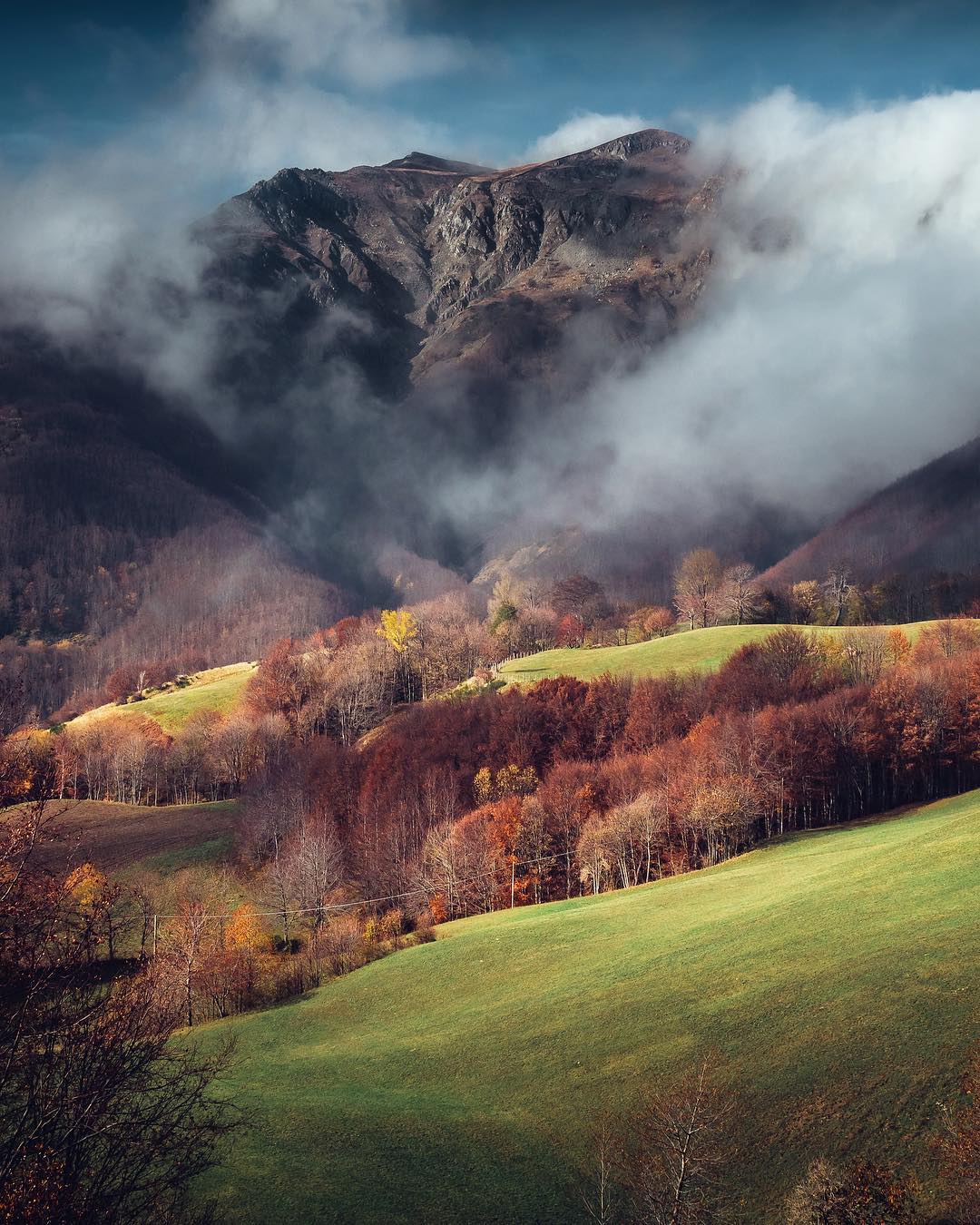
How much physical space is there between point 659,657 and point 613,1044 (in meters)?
110

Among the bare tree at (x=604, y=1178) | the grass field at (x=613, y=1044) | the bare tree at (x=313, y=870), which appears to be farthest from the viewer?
the bare tree at (x=313, y=870)

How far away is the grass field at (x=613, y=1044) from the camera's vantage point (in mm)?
26422

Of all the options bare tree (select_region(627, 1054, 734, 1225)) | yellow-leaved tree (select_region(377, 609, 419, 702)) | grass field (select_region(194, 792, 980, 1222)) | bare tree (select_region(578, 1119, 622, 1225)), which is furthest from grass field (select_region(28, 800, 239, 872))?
bare tree (select_region(627, 1054, 734, 1225))

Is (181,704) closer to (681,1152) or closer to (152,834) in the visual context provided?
(152,834)

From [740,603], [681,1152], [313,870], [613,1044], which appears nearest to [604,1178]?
[681,1152]

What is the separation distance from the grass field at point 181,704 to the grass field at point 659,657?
6028cm

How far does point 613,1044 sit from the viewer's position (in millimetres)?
35938

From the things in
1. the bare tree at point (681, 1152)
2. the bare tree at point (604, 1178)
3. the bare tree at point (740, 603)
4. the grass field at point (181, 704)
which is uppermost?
the bare tree at point (740, 603)

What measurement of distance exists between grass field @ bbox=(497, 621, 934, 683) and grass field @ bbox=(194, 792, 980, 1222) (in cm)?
7954

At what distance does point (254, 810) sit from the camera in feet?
351

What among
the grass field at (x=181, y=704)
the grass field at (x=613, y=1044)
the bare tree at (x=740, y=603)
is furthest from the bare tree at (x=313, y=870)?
the bare tree at (x=740, y=603)

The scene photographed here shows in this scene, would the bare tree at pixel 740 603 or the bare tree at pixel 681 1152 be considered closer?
the bare tree at pixel 681 1152

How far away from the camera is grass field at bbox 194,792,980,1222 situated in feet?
86.7

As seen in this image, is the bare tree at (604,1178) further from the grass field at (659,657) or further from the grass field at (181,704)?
the grass field at (181,704)
